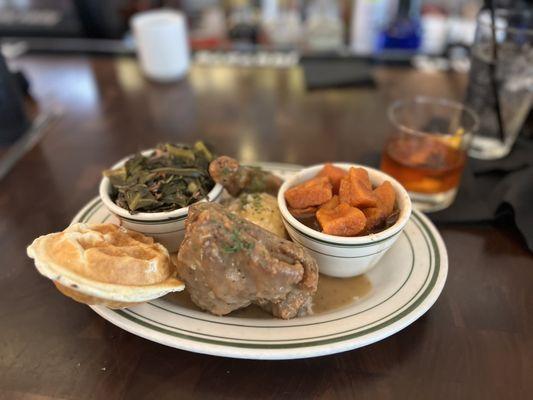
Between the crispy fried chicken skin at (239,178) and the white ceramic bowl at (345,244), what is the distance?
103 mm

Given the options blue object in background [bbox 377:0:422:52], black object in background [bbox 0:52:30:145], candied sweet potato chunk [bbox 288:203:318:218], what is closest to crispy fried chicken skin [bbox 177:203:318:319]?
candied sweet potato chunk [bbox 288:203:318:218]

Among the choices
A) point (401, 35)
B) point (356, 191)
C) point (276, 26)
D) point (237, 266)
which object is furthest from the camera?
point (276, 26)

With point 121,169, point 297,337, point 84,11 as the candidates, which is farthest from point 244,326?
point 84,11

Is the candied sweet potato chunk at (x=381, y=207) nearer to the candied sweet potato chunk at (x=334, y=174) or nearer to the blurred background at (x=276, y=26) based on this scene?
the candied sweet potato chunk at (x=334, y=174)

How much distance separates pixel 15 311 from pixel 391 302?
0.87m

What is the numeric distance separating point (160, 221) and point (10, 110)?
3.64ft

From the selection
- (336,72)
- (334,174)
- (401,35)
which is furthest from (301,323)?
(401,35)

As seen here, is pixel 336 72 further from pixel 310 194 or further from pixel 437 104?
pixel 310 194

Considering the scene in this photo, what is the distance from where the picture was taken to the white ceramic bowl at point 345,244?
97cm

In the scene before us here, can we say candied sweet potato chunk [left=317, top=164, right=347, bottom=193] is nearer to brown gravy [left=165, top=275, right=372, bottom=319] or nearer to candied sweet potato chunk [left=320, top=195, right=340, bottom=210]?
candied sweet potato chunk [left=320, top=195, right=340, bottom=210]

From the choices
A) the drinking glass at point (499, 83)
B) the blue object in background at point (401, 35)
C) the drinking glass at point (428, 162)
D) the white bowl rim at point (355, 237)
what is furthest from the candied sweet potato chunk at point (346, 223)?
the blue object in background at point (401, 35)

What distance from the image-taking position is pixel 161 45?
2322 mm

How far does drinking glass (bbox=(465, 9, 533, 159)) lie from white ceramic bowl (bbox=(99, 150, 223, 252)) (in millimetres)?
1135

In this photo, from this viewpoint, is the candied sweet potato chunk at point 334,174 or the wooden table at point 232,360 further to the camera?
the candied sweet potato chunk at point 334,174
